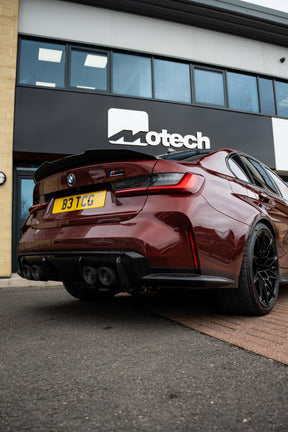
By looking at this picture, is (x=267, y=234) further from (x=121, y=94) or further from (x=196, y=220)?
(x=121, y=94)

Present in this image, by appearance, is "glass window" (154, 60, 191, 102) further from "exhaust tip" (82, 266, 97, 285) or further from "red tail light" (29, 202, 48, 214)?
"exhaust tip" (82, 266, 97, 285)

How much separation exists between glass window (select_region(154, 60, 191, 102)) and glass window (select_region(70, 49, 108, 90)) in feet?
4.95

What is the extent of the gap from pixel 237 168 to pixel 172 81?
7.69 m

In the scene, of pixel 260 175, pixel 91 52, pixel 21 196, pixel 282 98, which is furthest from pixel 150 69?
pixel 260 175

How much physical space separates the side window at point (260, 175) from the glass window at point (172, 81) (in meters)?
6.53

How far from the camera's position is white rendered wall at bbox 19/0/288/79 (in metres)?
8.88

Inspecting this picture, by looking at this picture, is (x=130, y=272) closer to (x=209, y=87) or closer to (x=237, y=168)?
(x=237, y=168)

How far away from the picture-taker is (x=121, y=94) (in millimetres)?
9250

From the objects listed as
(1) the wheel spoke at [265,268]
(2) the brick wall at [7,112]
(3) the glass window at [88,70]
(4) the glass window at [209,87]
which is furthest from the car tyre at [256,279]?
(4) the glass window at [209,87]

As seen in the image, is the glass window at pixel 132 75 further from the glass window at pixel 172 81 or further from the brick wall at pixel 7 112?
the brick wall at pixel 7 112

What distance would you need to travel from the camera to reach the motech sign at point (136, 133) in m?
8.91

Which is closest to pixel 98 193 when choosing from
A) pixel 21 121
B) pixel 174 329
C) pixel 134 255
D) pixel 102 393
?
pixel 134 255

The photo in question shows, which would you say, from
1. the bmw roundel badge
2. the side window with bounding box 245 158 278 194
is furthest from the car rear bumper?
the side window with bounding box 245 158 278 194

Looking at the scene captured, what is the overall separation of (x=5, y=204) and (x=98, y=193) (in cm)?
602
